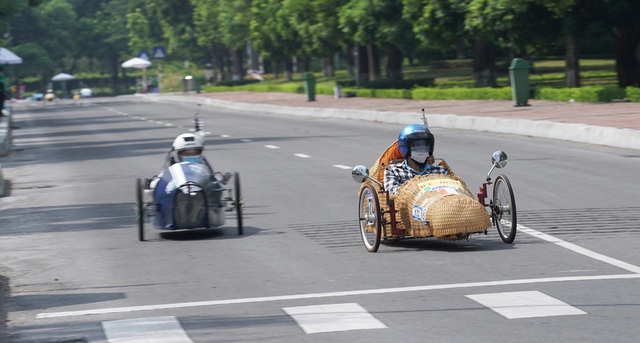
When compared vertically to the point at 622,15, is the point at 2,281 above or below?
below

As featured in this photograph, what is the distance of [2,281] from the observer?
1156 centimetres

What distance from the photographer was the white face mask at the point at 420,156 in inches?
511

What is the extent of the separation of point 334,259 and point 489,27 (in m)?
34.8

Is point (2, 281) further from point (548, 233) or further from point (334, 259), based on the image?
point (548, 233)

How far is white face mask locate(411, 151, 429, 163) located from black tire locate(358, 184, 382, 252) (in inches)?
25.4

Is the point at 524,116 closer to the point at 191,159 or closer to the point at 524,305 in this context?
the point at 191,159

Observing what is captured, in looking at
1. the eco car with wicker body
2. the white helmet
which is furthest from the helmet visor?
the eco car with wicker body

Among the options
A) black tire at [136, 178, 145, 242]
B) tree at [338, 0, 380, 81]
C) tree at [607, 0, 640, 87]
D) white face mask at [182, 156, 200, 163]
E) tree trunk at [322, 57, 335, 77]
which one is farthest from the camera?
tree trunk at [322, 57, 335, 77]

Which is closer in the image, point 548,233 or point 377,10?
point 548,233

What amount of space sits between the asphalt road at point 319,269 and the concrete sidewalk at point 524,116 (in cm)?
465

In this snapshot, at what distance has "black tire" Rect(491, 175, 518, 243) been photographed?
12.3 metres

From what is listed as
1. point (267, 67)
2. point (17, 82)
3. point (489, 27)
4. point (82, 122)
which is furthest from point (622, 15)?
point (17, 82)

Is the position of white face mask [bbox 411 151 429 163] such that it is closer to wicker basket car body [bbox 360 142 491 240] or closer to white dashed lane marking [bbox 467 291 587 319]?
wicker basket car body [bbox 360 142 491 240]

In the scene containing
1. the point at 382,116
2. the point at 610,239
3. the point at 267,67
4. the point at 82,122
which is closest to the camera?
the point at 610,239
